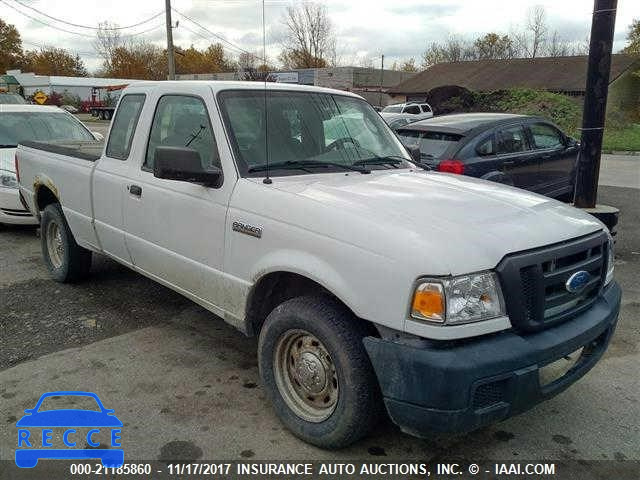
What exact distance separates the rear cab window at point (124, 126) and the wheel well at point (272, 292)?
1.81 meters

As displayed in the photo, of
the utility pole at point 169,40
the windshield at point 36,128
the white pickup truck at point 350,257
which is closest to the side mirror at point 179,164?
the white pickup truck at point 350,257

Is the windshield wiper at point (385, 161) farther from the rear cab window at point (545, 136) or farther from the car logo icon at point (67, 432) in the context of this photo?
the rear cab window at point (545, 136)

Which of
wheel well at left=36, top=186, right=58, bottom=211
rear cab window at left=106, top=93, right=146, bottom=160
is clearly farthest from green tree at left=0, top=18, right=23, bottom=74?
rear cab window at left=106, top=93, right=146, bottom=160

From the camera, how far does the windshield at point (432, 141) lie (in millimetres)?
7441

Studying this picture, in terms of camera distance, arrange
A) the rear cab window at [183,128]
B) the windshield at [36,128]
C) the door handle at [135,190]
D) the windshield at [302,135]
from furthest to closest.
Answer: the windshield at [36,128] < the door handle at [135,190] < the rear cab window at [183,128] < the windshield at [302,135]

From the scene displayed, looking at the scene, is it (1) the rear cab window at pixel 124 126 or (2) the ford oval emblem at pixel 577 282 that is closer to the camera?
(2) the ford oval emblem at pixel 577 282

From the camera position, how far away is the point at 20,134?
27.1 ft

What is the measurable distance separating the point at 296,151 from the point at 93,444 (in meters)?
2.09

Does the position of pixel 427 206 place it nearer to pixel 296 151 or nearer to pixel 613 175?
pixel 296 151

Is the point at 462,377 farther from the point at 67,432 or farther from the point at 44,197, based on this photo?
the point at 44,197

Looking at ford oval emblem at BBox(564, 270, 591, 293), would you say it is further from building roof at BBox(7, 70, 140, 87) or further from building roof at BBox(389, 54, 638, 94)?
building roof at BBox(7, 70, 140, 87)

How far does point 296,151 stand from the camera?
3.74 meters

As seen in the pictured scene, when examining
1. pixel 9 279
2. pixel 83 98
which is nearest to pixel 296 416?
pixel 9 279

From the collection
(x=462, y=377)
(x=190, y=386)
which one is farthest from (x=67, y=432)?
(x=462, y=377)
